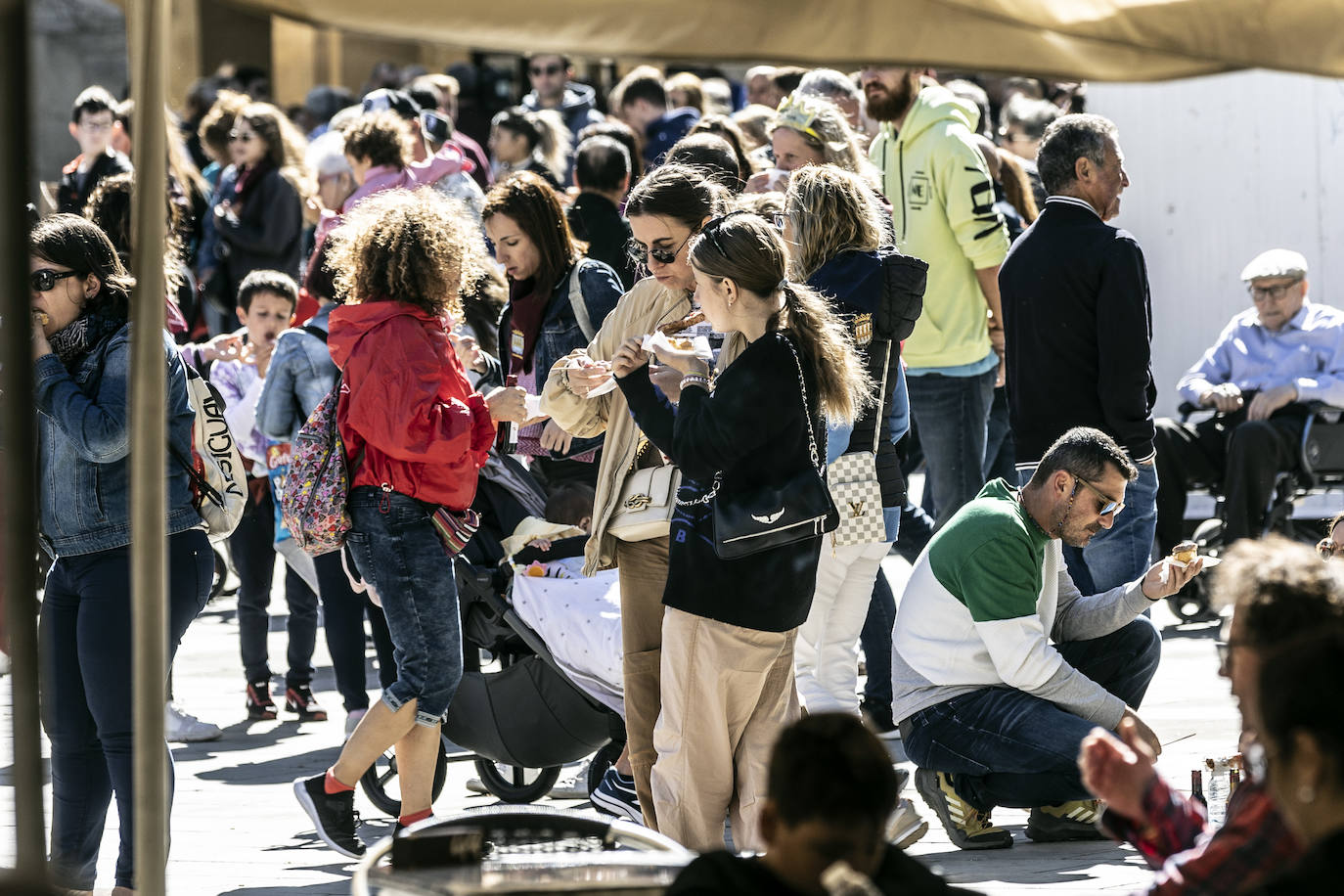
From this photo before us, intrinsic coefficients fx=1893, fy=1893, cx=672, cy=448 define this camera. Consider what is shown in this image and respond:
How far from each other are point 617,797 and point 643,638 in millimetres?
614

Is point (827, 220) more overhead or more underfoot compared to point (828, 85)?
more underfoot

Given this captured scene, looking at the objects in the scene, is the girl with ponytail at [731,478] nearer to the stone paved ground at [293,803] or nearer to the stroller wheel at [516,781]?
the stone paved ground at [293,803]

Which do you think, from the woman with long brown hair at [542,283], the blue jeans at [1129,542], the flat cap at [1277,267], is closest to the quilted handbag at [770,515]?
the woman with long brown hair at [542,283]

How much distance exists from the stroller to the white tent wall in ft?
16.9

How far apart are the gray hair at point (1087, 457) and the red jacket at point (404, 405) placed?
5.61 ft

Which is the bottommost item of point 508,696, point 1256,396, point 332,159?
point 508,696

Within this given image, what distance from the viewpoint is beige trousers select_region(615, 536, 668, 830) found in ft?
17.1

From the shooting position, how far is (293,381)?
23.1 ft

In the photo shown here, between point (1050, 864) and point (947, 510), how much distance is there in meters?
2.29

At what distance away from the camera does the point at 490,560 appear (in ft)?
20.9

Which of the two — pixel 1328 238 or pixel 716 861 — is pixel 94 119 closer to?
pixel 1328 238

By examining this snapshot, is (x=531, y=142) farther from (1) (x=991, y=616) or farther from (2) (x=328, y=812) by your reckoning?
(1) (x=991, y=616)

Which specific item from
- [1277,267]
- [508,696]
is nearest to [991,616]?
[508,696]

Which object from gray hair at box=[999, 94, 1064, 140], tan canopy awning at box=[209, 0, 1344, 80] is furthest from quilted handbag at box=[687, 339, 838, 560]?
gray hair at box=[999, 94, 1064, 140]
